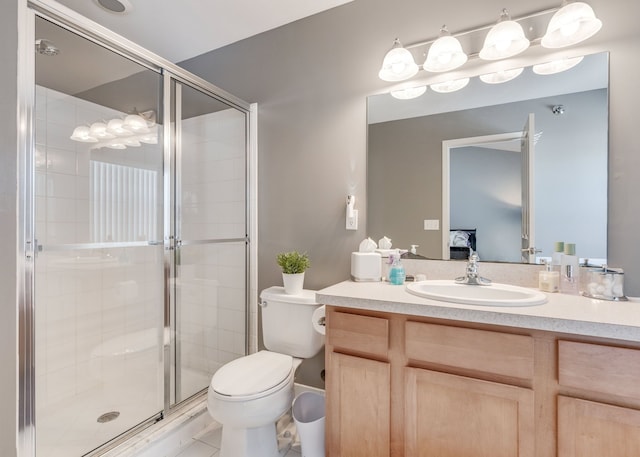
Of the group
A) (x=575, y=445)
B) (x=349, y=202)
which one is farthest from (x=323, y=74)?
(x=575, y=445)

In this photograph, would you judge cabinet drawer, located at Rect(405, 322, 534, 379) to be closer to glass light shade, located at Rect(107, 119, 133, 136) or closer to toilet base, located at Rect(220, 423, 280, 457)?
toilet base, located at Rect(220, 423, 280, 457)

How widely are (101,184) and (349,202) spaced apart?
4.85 feet

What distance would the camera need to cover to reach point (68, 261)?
66.1 inches

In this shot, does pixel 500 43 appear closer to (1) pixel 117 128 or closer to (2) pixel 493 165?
(2) pixel 493 165

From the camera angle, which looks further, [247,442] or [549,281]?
[247,442]

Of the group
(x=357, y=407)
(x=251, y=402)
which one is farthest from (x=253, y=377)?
(x=357, y=407)

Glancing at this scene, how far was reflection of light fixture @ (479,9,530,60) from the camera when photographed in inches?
55.4

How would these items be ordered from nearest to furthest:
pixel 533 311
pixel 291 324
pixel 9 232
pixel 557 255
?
pixel 533 311 < pixel 9 232 < pixel 557 255 < pixel 291 324

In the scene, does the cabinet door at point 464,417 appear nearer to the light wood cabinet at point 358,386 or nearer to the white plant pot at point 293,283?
the light wood cabinet at point 358,386

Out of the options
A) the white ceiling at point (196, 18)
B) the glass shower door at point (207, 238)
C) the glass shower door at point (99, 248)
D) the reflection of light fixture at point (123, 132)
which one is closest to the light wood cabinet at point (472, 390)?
the glass shower door at point (207, 238)

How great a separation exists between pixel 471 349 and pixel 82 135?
2.26 metres

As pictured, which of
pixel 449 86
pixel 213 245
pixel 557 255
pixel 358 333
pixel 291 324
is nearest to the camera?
pixel 358 333

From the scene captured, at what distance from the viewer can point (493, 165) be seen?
1569 millimetres

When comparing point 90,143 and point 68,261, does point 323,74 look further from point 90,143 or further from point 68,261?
point 68,261
